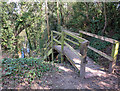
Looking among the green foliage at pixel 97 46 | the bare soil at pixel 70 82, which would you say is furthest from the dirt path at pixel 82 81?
the green foliage at pixel 97 46

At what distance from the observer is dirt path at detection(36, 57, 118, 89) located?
2.89 m

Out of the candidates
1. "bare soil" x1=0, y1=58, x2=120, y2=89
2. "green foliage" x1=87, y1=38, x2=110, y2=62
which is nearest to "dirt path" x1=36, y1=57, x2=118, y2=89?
"bare soil" x1=0, y1=58, x2=120, y2=89

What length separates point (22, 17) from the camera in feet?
34.7

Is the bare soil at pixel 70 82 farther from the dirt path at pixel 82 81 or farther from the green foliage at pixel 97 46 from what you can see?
the green foliage at pixel 97 46

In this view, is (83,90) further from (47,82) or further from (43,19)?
(43,19)

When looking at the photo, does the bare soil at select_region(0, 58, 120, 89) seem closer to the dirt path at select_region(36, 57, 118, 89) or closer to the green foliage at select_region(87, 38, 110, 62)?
the dirt path at select_region(36, 57, 118, 89)

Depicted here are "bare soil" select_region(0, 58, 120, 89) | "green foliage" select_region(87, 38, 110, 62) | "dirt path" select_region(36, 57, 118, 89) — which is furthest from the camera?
"green foliage" select_region(87, 38, 110, 62)

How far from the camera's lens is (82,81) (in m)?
3.16

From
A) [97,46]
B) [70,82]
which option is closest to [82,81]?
[70,82]

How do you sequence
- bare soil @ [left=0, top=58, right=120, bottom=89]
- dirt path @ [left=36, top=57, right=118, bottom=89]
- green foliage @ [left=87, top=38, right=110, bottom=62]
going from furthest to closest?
green foliage @ [left=87, top=38, right=110, bottom=62], dirt path @ [left=36, top=57, right=118, bottom=89], bare soil @ [left=0, top=58, right=120, bottom=89]

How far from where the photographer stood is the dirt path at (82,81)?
2.89 metres

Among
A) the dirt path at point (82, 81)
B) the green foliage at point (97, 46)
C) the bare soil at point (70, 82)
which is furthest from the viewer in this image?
the green foliage at point (97, 46)

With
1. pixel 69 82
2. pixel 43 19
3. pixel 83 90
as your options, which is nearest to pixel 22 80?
pixel 69 82

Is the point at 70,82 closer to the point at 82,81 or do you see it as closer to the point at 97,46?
the point at 82,81
